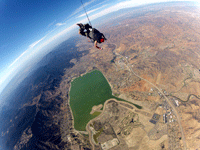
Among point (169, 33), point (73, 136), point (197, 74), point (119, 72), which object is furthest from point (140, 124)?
point (169, 33)

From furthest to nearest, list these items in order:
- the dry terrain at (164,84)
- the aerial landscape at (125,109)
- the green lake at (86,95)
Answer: the green lake at (86,95)
the aerial landscape at (125,109)
the dry terrain at (164,84)

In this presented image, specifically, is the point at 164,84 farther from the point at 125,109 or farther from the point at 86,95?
the point at 86,95

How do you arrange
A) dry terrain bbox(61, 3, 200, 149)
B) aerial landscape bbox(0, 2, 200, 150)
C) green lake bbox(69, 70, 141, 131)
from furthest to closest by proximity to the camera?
green lake bbox(69, 70, 141, 131) < aerial landscape bbox(0, 2, 200, 150) < dry terrain bbox(61, 3, 200, 149)

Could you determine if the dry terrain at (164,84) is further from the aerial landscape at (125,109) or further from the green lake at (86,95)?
the green lake at (86,95)

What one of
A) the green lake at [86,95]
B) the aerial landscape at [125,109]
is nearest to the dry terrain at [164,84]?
the aerial landscape at [125,109]

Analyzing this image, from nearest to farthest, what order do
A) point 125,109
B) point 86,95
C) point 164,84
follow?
point 125,109 < point 164,84 < point 86,95

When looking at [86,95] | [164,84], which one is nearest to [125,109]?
[86,95]

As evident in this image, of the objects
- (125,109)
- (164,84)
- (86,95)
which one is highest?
(86,95)

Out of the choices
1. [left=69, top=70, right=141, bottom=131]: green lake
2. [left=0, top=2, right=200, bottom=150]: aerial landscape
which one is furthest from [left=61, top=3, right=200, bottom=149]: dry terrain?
[left=69, top=70, right=141, bottom=131]: green lake

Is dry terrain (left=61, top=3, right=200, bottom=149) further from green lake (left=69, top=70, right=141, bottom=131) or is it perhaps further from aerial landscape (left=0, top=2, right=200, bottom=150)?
green lake (left=69, top=70, right=141, bottom=131)
